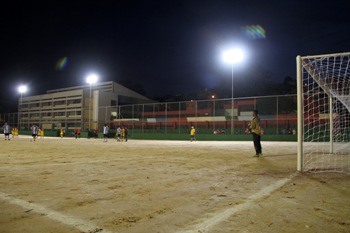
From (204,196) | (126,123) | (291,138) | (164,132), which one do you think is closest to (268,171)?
(204,196)

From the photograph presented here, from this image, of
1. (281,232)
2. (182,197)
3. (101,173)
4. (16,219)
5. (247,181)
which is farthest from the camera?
(101,173)

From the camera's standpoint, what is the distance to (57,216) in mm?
2957

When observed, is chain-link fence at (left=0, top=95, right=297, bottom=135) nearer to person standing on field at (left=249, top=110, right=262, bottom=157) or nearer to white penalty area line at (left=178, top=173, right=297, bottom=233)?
person standing on field at (left=249, top=110, right=262, bottom=157)

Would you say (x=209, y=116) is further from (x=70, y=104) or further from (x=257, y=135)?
(x=70, y=104)

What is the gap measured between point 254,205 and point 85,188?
2.73m

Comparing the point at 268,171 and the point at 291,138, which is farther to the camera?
the point at 291,138

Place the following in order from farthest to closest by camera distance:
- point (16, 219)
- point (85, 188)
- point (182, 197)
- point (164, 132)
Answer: point (164, 132) < point (85, 188) < point (182, 197) < point (16, 219)

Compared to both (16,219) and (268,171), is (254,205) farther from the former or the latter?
(268,171)

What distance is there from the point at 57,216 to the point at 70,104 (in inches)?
2694

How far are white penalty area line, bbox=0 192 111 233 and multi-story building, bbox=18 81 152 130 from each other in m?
48.9

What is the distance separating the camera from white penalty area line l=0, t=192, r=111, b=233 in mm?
2609

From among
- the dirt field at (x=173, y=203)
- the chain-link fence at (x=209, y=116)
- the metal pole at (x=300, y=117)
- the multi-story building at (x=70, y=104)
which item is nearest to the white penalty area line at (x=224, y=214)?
the dirt field at (x=173, y=203)

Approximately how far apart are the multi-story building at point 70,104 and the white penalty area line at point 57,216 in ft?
161

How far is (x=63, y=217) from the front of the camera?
9.62 feet
